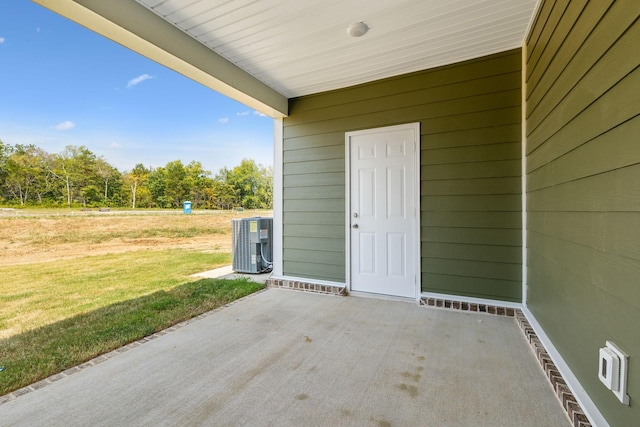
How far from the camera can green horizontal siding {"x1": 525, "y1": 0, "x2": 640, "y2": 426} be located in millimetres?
1046

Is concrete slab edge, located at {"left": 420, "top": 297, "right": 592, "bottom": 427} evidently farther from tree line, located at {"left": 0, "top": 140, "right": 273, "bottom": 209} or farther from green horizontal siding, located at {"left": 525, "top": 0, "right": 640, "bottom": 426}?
tree line, located at {"left": 0, "top": 140, "right": 273, "bottom": 209}

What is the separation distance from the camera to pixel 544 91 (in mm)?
2086

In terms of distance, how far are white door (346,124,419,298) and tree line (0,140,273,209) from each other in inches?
69.3

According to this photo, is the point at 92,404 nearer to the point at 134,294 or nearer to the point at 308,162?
the point at 134,294

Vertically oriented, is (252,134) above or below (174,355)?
above

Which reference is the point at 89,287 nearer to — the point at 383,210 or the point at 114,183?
the point at 383,210

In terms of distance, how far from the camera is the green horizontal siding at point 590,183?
105 centimetres

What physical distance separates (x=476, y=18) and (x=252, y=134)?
9.44 metres

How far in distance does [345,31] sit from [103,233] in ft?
Result: 25.6

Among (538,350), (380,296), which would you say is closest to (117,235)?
(380,296)

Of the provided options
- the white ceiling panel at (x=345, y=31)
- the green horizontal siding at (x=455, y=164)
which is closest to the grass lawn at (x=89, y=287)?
the green horizontal siding at (x=455, y=164)

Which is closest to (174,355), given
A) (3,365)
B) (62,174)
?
(3,365)

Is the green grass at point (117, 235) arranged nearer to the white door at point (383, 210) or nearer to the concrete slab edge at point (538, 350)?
the white door at point (383, 210)

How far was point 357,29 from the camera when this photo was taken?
95.5 inches
